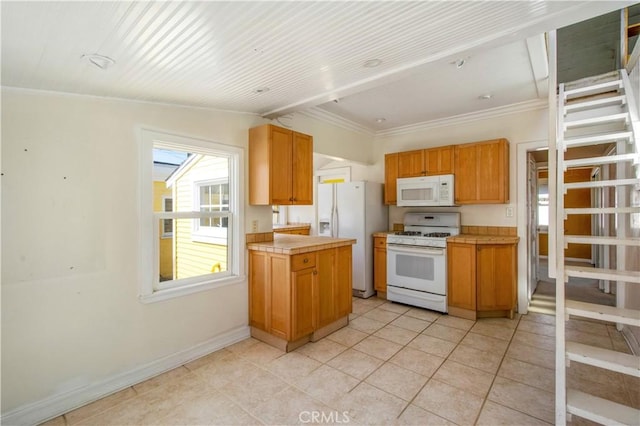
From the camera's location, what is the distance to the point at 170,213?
2.61 meters

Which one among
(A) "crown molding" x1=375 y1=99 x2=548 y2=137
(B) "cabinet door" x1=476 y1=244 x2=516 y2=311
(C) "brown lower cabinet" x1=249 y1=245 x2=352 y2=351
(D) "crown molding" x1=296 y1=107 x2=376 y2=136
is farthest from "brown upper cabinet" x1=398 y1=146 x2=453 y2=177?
(C) "brown lower cabinet" x1=249 y1=245 x2=352 y2=351

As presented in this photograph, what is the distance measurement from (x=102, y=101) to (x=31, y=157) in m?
0.62

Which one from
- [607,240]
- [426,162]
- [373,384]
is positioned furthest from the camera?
[426,162]

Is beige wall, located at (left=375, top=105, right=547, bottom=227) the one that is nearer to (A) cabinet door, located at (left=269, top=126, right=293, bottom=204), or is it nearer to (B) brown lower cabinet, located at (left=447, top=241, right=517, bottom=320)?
(B) brown lower cabinet, located at (left=447, top=241, right=517, bottom=320)

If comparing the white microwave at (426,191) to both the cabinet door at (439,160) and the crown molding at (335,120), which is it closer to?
the cabinet door at (439,160)

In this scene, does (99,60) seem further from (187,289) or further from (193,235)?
(187,289)

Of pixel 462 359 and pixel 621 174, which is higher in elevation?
pixel 621 174

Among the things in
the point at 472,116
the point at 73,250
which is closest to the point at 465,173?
the point at 472,116

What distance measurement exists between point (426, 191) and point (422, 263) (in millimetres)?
1053

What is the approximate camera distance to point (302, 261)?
2.84 m

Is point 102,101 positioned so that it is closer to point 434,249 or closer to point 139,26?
point 139,26

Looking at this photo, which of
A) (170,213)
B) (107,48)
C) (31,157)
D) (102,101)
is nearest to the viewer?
(107,48)

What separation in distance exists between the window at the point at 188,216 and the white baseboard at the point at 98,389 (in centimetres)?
55

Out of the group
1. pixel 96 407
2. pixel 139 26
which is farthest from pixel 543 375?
pixel 139 26
